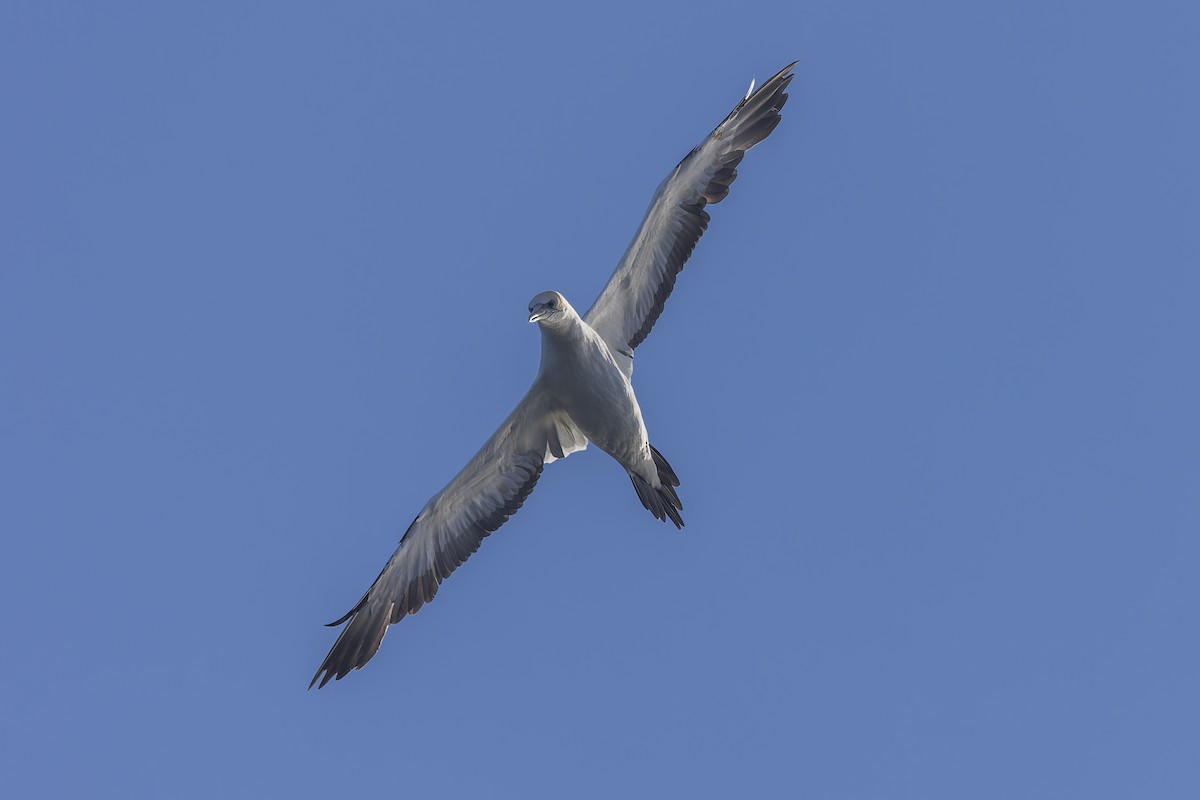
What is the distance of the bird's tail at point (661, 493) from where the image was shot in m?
15.5

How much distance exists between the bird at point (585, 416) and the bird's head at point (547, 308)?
8.2 inches

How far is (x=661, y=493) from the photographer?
15.7 meters

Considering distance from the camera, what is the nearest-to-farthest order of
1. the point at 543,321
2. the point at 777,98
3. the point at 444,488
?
the point at 543,321 < the point at 444,488 < the point at 777,98

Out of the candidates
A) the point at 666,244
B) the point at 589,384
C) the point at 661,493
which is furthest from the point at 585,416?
the point at 666,244

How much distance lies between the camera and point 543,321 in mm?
14320

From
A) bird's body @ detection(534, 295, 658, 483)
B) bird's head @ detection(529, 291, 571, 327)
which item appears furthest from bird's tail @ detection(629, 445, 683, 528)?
bird's head @ detection(529, 291, 571, 327)

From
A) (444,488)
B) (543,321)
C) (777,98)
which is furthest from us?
(777,98)

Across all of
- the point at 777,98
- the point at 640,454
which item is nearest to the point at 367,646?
the point at 640,454

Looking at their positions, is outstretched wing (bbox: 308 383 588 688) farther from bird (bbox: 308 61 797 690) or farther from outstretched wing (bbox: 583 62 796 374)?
outstretched wing (bbox: 583 62 796 374)

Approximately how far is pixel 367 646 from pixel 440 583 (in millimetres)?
1070

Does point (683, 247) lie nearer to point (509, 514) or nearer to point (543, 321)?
point (543, 321)

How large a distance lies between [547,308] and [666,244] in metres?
2.56

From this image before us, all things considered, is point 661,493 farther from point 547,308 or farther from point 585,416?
point 547,308

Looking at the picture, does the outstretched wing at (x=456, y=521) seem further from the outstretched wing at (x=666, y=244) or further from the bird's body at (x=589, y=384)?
the outstretched wing at (x=666, y=244)
